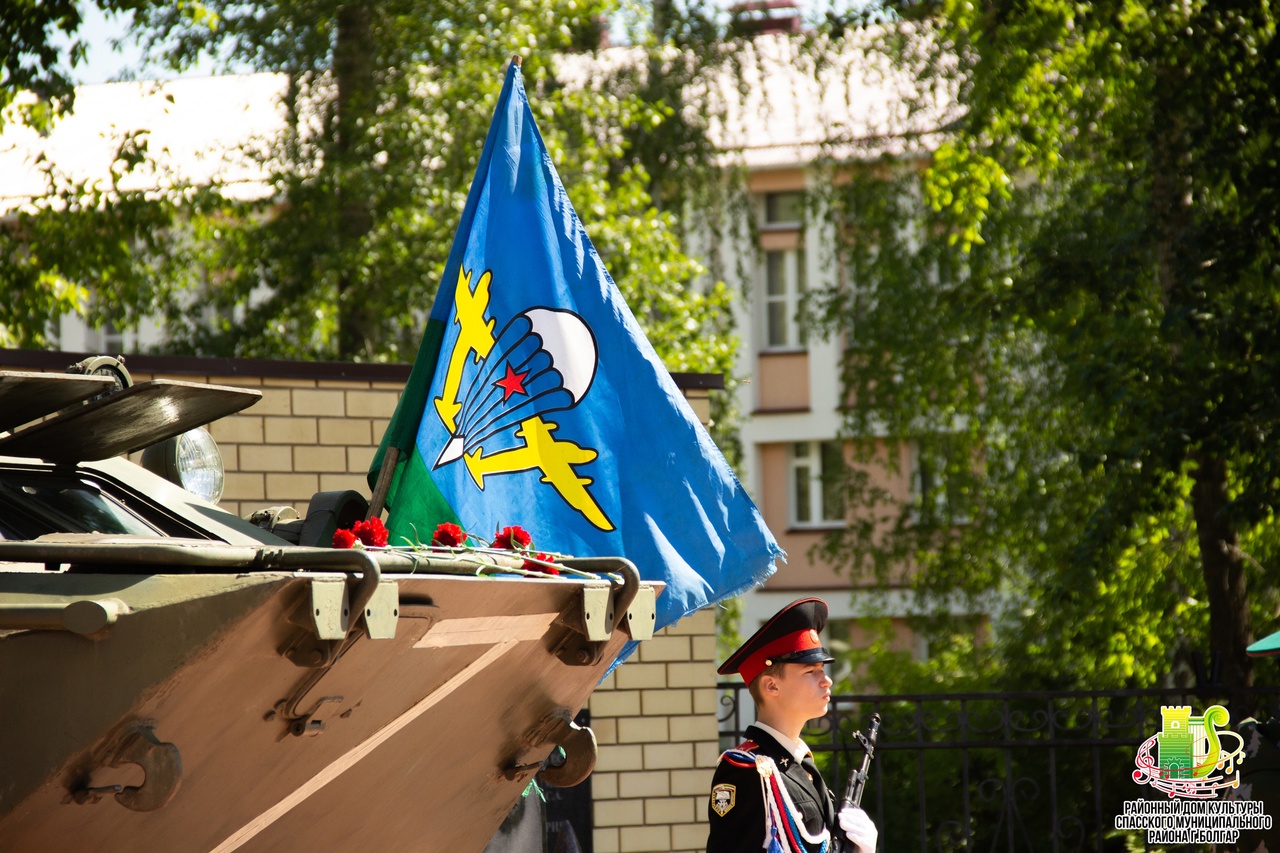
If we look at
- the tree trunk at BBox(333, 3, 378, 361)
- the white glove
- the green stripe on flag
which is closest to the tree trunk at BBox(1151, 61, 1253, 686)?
the green stripe on flag

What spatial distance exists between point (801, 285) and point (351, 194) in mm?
10377

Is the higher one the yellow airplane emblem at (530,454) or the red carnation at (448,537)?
the yellow airplane emblem at (530,454)

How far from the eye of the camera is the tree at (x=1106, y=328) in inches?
397

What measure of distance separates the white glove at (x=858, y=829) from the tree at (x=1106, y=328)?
530 centimetres

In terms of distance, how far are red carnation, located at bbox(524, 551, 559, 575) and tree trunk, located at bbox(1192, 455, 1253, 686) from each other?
793cm

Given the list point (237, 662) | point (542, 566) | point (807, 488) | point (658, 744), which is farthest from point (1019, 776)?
point (807, 488)

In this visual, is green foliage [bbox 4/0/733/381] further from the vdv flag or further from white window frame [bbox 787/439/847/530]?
white window frame [bbox 787/439/847/530]

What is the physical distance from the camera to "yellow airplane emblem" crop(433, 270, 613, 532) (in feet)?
17.5

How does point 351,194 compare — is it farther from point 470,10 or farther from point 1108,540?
point 1108,540

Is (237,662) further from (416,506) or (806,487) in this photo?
(806,487)

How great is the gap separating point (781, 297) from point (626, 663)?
1863cm

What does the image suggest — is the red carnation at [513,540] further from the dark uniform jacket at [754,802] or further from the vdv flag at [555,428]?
the vdv flag at [555,428]

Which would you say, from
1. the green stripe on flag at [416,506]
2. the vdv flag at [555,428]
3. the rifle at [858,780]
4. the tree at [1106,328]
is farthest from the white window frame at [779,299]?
the rifle at [858,780]

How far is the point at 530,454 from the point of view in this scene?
5.39 meters
